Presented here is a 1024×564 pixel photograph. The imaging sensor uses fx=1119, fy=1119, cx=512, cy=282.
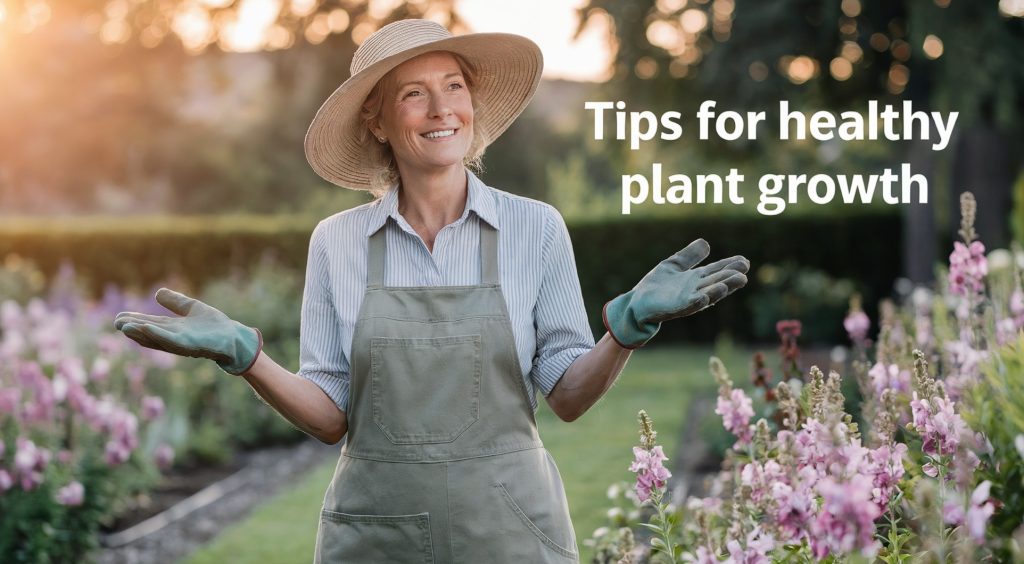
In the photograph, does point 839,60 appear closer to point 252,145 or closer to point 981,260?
point 981,260

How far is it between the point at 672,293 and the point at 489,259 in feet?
1.39

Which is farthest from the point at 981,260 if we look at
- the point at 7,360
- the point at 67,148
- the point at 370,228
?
the point at 67,148

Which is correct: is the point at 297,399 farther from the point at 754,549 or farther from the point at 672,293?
the point at 754,549

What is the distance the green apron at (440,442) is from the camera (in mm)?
2109

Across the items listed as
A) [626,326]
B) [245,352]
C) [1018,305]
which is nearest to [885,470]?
[626,326]

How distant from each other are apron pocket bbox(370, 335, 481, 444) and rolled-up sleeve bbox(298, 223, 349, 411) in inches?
5.5

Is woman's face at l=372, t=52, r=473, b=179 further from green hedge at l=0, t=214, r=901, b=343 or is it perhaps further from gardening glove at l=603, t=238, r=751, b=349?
green hedge at l=0, t=214, r=901, b=343

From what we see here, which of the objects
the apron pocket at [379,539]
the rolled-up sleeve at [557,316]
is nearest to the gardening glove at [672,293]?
the rolled-up sleeve at [557,316]

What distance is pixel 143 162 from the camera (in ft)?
107

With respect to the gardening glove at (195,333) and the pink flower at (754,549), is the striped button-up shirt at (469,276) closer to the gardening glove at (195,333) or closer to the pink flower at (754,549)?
the gardening glove at (195,333)

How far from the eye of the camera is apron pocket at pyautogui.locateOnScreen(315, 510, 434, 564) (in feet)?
6.92

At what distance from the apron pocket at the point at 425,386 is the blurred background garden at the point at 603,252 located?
6.68ft

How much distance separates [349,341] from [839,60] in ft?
25.8

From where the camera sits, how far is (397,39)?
7.34ft
